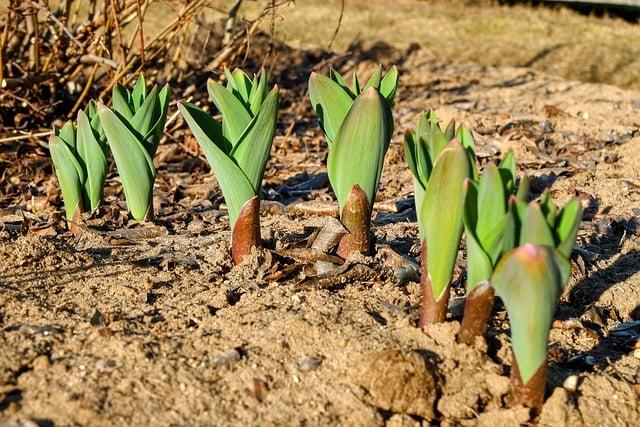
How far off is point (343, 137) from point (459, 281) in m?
0.61

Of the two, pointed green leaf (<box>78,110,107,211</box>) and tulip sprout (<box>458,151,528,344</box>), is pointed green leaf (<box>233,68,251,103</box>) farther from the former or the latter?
tulip sprout (<box>458,151,528,344</box>)

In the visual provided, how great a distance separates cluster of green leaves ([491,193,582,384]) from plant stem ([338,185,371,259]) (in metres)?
0.69

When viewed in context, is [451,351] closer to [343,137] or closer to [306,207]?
[343,137]

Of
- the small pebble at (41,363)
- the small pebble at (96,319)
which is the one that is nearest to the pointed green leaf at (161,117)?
the small pebble at (96,319)

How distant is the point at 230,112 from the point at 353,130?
37cm

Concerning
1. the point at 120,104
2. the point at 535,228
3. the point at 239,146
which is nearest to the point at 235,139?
the point at 239,146

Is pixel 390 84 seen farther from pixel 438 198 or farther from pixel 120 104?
pixel 120 104

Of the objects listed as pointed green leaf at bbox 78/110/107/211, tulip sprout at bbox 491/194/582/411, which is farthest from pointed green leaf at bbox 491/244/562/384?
pointed green leaf at bbox 78/110/107/211

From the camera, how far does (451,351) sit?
7.50 feet

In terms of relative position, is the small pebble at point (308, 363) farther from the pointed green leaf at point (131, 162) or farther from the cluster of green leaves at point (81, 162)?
the cluster of green leaves at point (81, 162)

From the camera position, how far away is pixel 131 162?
2969mm

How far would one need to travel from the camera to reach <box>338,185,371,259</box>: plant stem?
8.74 feet

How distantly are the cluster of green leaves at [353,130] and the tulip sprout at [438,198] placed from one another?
0.13 meters

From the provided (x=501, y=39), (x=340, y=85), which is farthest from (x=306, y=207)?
(x=501, y=39)
